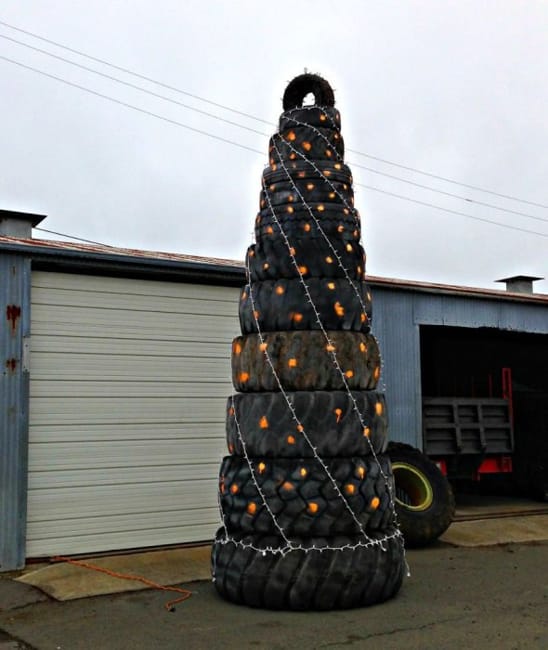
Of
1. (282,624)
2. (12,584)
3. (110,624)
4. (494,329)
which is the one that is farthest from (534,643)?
(494,329)

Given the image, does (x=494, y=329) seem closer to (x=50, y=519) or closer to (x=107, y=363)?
(x=107, y=363)

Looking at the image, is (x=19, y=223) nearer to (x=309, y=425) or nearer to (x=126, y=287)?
(x=126, y=287)

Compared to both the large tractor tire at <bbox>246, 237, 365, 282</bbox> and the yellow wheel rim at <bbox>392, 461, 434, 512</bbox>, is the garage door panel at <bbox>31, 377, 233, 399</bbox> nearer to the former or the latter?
the yellow wheel rim at <bbox>392, 461, 434, 512</bbox>

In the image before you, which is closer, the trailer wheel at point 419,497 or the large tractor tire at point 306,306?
the large tractor tire at point 306,306

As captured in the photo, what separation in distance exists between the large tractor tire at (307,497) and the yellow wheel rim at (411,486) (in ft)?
12.9

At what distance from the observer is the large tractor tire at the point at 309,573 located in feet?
A: 22.0

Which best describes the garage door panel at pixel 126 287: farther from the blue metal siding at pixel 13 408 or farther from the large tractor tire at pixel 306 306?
the large tractor tire at pixel 306 306

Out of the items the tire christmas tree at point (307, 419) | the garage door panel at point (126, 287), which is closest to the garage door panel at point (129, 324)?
the garage door panel at point (126, 287)

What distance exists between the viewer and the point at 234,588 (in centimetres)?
698

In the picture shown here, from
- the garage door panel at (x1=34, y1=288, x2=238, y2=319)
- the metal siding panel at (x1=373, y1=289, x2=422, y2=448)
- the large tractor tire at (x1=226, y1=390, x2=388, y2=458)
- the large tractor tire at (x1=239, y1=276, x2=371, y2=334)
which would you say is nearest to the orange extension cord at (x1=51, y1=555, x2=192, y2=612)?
the large tractor tire at (x1=226, y1=390, x2=388, y2=458)

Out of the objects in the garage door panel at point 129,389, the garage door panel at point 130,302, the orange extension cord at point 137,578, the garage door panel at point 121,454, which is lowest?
the orange extension cord at point 137,578

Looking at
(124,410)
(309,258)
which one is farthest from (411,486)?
(309,258)

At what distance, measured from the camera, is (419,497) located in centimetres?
1112

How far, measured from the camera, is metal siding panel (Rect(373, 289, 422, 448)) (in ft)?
40.6
